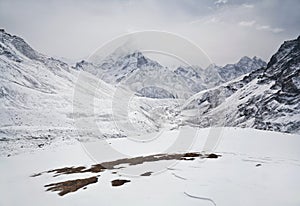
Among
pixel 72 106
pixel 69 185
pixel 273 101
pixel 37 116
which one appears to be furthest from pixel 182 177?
pixel 273 101

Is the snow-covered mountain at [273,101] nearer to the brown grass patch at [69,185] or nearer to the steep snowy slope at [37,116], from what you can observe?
the steep snowy slope at [37,116]

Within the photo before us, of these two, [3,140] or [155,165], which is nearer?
[155,165]

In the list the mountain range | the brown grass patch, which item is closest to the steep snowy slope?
the mountain range

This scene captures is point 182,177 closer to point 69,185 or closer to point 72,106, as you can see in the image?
point 69,185

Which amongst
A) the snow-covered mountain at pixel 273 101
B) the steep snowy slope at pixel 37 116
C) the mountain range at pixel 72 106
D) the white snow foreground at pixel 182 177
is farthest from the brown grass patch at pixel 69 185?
the snow-covered mountain at pixel 273 101

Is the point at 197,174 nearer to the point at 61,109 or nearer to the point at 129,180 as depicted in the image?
the point at 129,180

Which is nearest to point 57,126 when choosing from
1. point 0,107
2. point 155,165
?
point 0,107

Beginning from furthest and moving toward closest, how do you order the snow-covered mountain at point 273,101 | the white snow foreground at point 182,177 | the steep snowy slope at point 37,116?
the snow-covered mountain at point 273,101
the steep snowy slope at point 37,116
the white snow foreground at point 182,177

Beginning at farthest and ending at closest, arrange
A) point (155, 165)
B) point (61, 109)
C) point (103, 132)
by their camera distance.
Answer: point (61, 109) → point (103, 132) → point (155, 165)

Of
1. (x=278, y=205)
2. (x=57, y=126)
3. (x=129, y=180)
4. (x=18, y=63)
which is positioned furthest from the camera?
(x=18, y=63)
